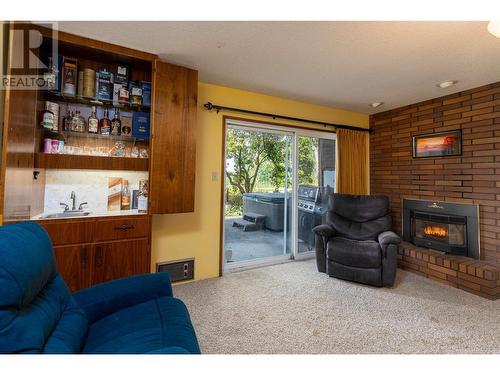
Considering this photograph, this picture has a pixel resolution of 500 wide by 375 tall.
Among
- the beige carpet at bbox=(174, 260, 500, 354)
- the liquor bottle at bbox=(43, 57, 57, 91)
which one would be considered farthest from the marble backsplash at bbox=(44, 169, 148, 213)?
the beige carpet at bbox=(174, 260, 500, 354)

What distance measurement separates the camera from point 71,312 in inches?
46.1

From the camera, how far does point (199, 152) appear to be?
2842mm

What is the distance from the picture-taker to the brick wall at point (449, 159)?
9.04 ft

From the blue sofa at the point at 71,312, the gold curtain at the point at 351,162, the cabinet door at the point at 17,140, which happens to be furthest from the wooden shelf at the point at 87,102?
the gold curtain at the point at 351,162

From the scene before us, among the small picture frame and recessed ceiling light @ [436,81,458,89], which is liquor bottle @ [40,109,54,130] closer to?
recessed ceiling light @ [436,81,458,89]

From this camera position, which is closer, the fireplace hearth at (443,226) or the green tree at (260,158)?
the fireplace hearth at (443,226)

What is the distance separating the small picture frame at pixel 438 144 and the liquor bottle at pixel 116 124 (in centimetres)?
384

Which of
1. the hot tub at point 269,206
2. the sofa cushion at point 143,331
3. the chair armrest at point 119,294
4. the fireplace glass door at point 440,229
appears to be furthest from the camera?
the hot tub at point 269,206

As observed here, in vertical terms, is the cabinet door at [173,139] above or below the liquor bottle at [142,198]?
above

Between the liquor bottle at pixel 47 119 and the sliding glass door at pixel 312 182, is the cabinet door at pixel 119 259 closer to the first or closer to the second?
the liquor bottle at pixel 47 119

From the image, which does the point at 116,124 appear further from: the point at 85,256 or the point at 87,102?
the point at 85,256

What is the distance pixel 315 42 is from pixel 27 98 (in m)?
2.23
